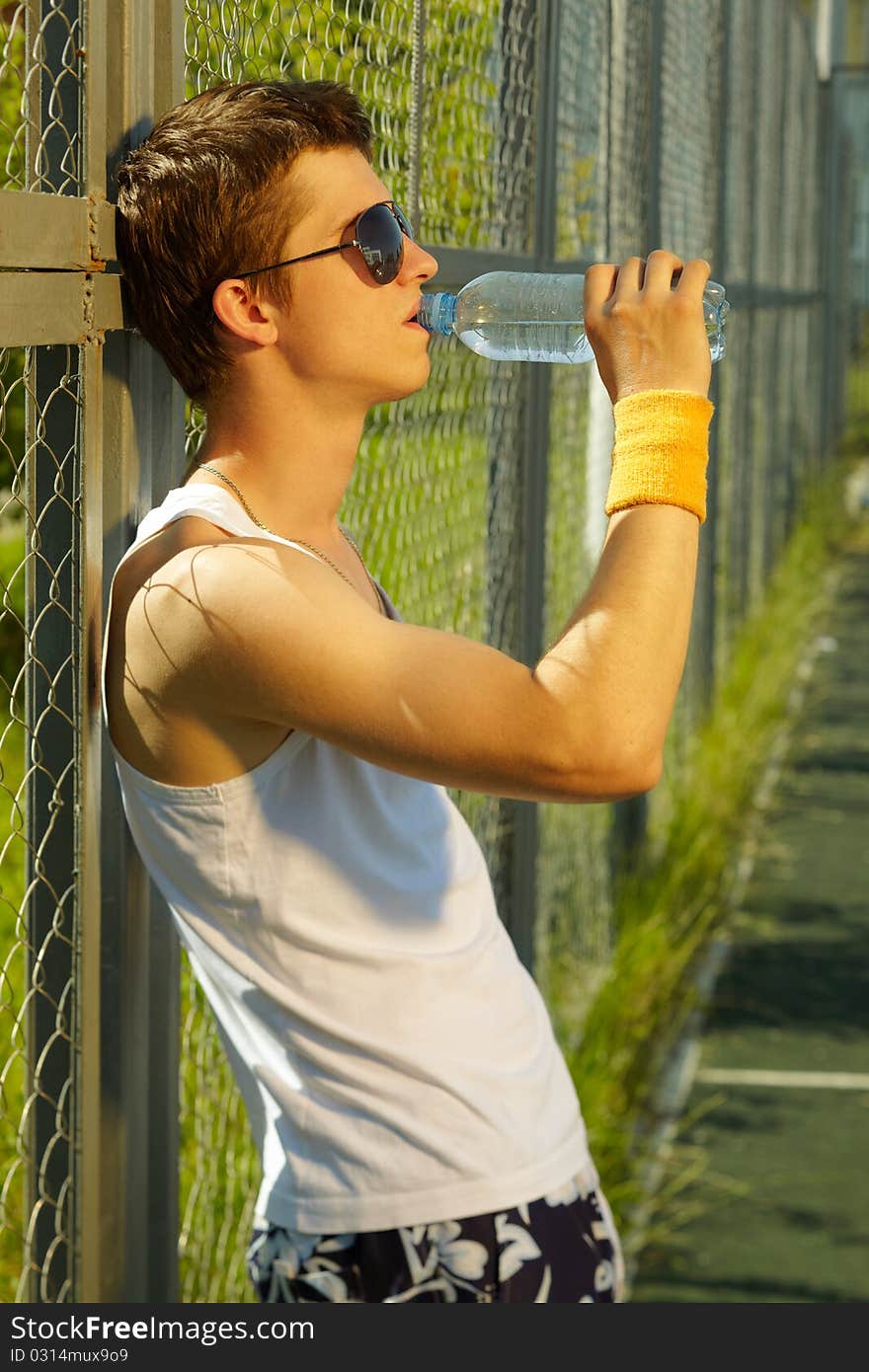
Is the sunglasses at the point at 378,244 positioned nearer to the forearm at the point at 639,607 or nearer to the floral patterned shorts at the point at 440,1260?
the forearm at the point at 639,607

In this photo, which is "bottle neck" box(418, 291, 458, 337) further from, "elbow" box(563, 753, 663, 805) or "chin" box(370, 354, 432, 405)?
"elbow" box(563, 753, 663, 805)

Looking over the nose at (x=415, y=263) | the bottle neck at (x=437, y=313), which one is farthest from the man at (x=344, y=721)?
the bottle neck at (x=437, y=313)

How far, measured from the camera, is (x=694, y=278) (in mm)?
1817

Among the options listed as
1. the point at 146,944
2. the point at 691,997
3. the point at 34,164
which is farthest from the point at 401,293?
the point at 691,997

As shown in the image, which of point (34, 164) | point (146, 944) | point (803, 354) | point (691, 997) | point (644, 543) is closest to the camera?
point (644, 543)

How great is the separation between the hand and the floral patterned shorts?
0.83 m

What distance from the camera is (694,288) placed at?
1.81 metres

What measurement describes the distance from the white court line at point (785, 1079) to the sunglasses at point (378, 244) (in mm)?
3460

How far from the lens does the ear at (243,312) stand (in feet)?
6.06

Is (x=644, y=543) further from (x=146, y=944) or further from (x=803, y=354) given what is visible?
(x=803, y=354)

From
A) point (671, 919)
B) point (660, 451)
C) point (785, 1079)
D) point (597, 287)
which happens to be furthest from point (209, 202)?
point (671, 919)

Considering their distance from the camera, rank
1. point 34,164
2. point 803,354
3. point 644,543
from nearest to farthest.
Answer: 1. point 644,543
2. point 34,164
3. point 803,354

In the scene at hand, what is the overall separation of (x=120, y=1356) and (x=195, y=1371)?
0.27 feet

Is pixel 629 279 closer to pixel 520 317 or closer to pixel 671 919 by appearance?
pixel 520 317
